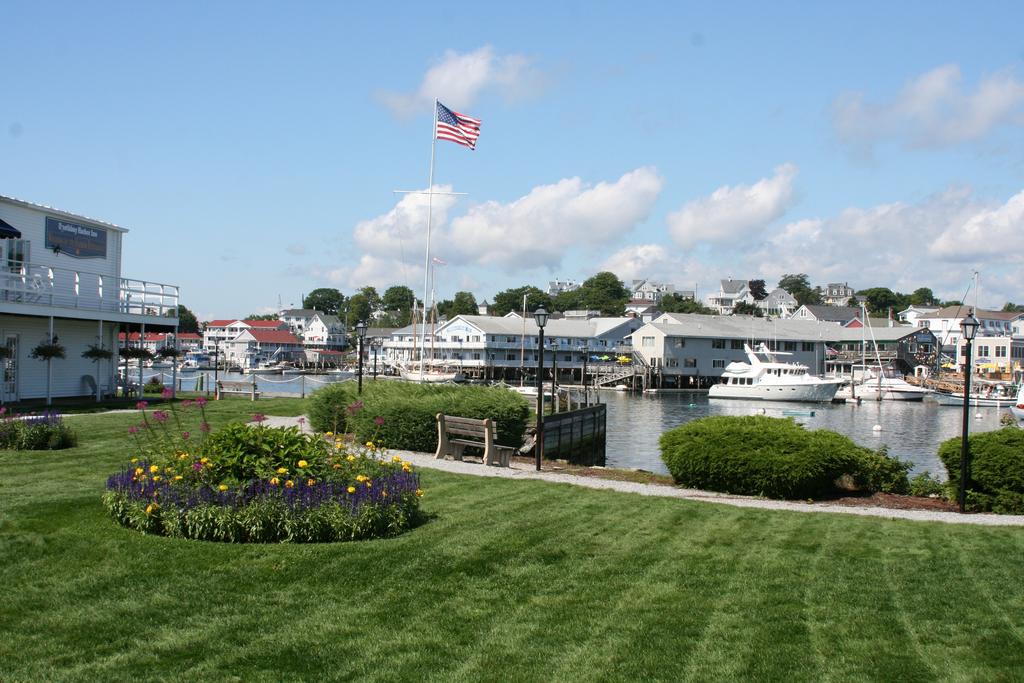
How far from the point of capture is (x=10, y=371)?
29.1 metres

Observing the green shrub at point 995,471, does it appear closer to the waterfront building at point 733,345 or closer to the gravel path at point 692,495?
the gravel path at point 692,495

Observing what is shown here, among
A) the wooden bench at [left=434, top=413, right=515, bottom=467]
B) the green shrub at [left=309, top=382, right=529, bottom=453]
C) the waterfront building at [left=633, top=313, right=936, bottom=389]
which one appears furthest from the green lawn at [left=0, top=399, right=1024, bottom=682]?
the waterfront building at [left=633, top=313, right=936, bottom=389]

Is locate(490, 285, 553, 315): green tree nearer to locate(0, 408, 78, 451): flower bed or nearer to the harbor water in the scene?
the harbor water

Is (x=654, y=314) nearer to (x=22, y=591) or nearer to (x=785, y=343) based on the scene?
(x=785, y=343)

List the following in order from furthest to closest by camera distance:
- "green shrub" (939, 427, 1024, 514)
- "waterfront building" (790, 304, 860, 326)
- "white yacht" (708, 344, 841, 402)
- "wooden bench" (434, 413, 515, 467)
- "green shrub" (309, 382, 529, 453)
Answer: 1. "waterfront building" (790, 304, 860, 326)
2. "white yacht" (708, 344, 841, 402)
3. "green shrub" (309, 382, 529, 453)
4. "wooden bench" (434, 413, 515, 467)
5. "green shrub" (939, 427, 1024, 514)

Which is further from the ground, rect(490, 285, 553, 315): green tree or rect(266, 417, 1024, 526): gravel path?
rect(490, 285, 553, 315): green tree

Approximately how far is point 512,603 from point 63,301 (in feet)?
89.4

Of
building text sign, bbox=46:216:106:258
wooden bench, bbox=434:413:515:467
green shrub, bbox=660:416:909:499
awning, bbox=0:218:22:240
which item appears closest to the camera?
green shrub, bbox=660:416:909:499

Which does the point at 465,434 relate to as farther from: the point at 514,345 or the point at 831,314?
the point at 831,314

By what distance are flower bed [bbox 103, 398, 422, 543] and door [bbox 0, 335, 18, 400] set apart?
20.7 m

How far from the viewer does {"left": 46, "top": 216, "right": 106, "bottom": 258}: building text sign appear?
1188 inches

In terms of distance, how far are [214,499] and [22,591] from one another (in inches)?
99.0

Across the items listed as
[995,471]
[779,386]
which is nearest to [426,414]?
[995,471]

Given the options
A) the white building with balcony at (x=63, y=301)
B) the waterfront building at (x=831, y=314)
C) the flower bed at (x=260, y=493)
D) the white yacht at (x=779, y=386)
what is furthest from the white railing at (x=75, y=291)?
the waterfront building at (x=831, y=314)
